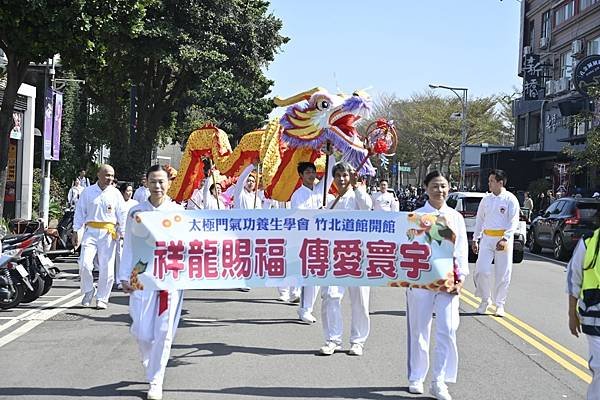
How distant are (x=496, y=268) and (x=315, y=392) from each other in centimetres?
515

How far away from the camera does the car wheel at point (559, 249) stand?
21.3m

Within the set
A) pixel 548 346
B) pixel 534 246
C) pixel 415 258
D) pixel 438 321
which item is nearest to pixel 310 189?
pixel 415 258

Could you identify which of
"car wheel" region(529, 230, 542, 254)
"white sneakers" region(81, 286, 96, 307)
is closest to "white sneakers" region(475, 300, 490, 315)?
"white sneakers" region(81, 286, 96, 307)

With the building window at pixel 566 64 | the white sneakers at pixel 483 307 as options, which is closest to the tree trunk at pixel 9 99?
the white sneakers at pixel 483 307

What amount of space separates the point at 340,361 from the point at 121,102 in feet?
78.4

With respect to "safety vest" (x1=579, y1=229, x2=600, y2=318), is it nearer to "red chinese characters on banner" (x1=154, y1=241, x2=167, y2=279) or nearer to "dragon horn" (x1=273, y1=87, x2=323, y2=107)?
"red chinese characters on banner" (x1=154, y1=241, x2=167, y2=279)

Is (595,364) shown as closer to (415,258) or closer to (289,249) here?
(415,258)

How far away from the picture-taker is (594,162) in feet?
85.3

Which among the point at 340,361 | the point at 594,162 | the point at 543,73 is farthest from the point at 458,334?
the point at 543,73

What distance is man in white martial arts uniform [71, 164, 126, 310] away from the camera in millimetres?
11102

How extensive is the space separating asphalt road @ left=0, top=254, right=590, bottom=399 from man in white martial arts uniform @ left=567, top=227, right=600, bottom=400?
55.0 inches

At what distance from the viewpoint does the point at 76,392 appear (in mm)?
6637

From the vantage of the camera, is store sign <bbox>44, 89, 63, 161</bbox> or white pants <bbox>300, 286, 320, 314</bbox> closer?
white pants <bbox>300, 286, 320, 314</bbox>

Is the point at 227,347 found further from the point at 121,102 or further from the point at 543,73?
the point at 543,73
